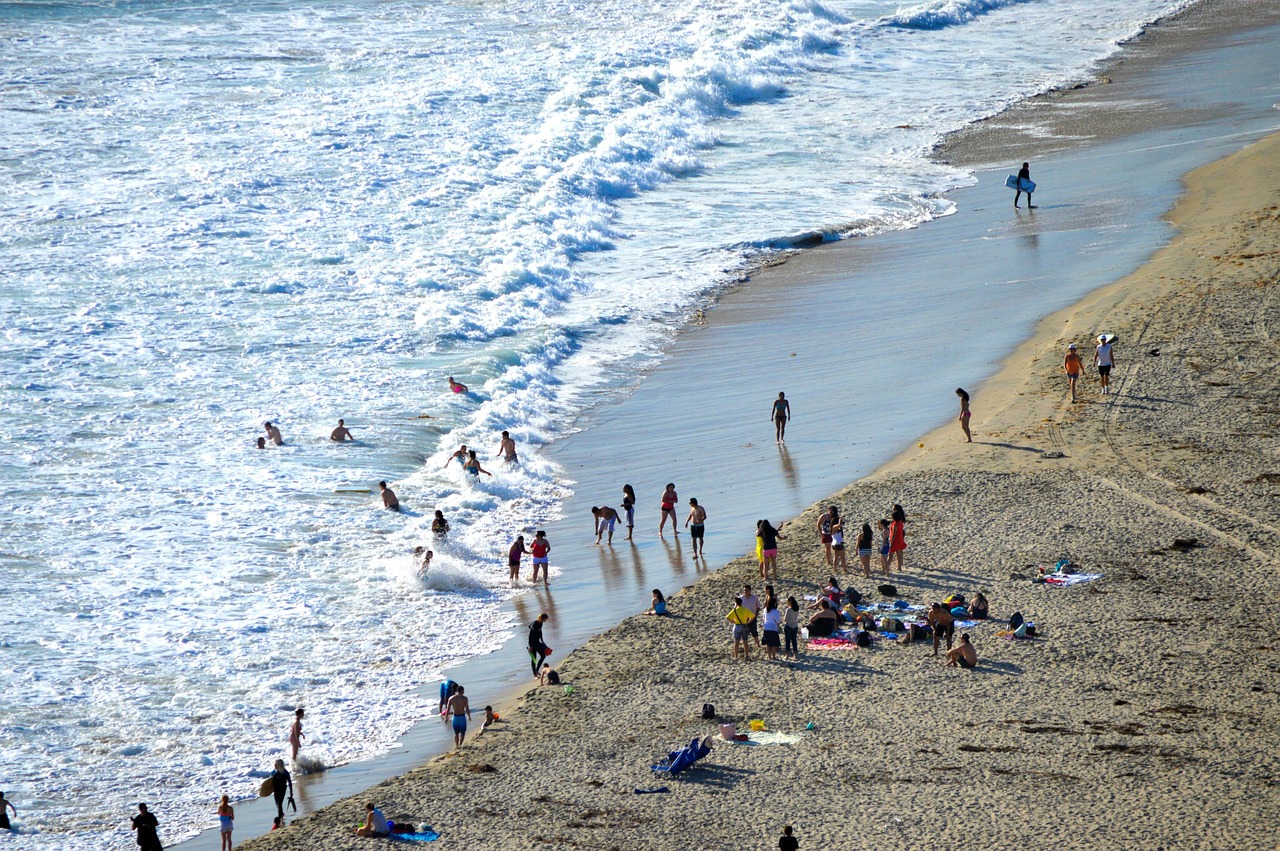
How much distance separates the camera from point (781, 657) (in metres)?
14.7

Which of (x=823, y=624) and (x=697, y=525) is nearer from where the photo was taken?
(x=823, y=624)

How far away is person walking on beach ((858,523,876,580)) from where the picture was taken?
52.3 ft

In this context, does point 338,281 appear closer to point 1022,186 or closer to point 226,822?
point 1022,186

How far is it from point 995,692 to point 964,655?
0.64m

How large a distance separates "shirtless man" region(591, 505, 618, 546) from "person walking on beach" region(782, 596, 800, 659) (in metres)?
4.02

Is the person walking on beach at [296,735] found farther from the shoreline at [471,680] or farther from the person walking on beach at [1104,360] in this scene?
the person walking on beach at [1104,360]

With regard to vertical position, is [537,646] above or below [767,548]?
below

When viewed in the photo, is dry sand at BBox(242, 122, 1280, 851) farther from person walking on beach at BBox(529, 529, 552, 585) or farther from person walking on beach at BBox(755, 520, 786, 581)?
person walking on beach at BBox(529, 529, 552, 585)

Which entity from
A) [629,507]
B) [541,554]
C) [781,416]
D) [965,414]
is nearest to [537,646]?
[541,554]

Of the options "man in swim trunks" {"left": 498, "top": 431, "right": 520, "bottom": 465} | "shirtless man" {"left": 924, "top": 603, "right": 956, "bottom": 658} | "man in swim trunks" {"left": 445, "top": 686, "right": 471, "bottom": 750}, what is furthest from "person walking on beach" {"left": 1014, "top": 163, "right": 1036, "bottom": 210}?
"man in swim trunks" {"left": 445, "top": 686, "right": 471, "bottom": 750}

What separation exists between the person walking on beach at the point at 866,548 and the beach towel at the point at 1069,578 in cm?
212

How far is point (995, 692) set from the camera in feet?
43.4

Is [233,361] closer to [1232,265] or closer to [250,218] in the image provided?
[250,218]

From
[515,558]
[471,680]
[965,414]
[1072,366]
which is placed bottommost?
[471,680]
